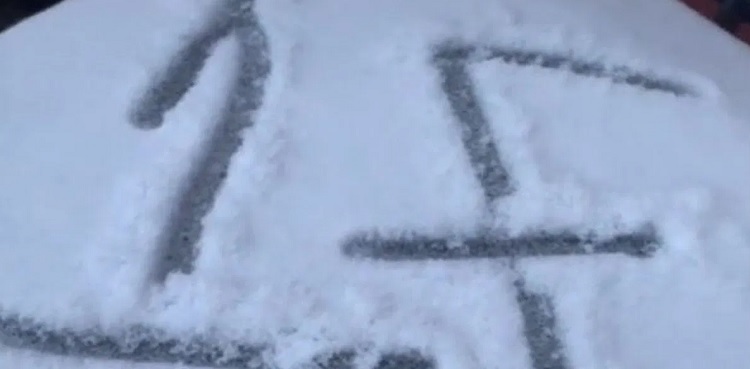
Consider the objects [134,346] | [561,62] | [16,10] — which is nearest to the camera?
[134,346]

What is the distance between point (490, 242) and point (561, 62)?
13cm

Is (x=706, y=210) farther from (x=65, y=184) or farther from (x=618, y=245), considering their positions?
(x=65, y=184)

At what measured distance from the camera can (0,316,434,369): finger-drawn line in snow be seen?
0.50m

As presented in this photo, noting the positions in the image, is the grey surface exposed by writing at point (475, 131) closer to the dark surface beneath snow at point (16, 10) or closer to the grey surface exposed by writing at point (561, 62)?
the grey surface exposed by writing at point (561, 62)

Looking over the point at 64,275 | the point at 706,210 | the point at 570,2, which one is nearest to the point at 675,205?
the point at 706,210

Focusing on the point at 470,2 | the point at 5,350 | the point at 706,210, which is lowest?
the point at 5,350

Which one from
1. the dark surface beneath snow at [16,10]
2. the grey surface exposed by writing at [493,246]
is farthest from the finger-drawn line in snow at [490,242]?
the dark surface beneath snow at [16,10]

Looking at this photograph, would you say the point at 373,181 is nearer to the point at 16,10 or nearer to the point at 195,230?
the point at 195,230

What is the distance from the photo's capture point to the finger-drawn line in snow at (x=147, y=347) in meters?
0.50

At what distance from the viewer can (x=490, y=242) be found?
553 mm

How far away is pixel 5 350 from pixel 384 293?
0.53 ft

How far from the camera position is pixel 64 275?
0.51 metres

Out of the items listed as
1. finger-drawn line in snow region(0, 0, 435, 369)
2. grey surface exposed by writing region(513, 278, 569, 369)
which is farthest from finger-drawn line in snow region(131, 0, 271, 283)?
grey surface exposed by writing region(513, 278, 569, 369)

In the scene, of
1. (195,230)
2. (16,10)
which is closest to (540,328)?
(195,230)
